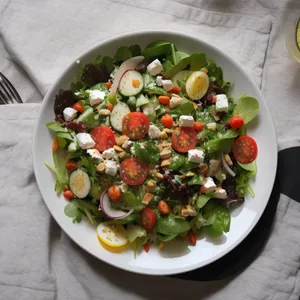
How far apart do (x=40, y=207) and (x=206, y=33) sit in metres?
1.43

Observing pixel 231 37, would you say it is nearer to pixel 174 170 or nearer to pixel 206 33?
pixel 206 33

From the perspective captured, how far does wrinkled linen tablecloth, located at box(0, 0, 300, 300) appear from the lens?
2.34 m

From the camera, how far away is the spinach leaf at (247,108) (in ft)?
7.29

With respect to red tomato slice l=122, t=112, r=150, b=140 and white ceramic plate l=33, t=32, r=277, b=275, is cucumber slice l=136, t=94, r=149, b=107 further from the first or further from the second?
white ceramic plate l=33, t=32, r=277, b=275

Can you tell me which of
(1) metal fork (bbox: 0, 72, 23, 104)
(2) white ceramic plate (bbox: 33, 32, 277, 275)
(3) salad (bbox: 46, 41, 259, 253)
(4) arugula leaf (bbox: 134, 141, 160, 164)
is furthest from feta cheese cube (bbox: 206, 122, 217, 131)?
(1) metal fork (bbox: 0, 72, 23, 104)

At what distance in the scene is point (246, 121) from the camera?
2.26 meters

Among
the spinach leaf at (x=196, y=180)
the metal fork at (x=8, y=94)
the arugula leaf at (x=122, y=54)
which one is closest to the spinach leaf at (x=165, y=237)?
the spinach leaf at (x=196, y=180)

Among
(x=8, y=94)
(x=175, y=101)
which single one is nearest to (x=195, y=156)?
(x=175, y=101)

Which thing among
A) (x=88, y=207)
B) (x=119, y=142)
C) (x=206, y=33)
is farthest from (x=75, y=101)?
(x=206, y=33)

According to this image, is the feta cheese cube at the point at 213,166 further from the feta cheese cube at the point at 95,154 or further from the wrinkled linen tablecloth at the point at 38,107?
the feta cheese cube at the point at 95,154

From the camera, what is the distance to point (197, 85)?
7.39 feet

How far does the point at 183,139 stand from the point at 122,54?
0.57m

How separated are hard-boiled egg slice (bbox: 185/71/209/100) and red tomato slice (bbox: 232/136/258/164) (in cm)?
33

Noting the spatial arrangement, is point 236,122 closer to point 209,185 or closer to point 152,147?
point 209,185
